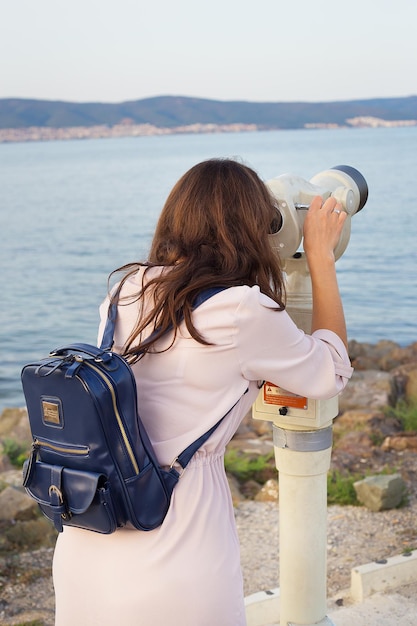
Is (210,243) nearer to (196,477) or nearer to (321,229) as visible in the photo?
(321,229)

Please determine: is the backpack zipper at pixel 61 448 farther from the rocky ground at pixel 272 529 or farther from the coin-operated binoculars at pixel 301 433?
the rocky ground at pixel 272 529

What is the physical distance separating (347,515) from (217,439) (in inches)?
111

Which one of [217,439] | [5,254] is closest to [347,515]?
[217,439]

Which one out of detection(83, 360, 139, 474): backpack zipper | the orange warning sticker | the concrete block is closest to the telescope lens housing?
the orange warning sticker

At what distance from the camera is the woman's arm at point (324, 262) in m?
1.98

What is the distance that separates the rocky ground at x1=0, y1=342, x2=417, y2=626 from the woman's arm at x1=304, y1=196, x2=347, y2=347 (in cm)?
187

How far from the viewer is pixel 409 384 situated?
25.3 feet

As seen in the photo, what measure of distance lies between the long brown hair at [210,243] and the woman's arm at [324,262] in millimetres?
148

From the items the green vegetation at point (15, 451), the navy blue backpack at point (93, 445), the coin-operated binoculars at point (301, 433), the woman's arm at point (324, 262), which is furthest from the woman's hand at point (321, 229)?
the green vegetation at point (15, 451)

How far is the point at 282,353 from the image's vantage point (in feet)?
5.80

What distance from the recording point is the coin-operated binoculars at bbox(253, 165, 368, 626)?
2367 mm

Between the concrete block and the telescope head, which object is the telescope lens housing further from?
the concrete block

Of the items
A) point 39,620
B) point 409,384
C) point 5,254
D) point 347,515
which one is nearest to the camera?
point 39,620

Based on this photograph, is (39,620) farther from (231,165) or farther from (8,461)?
(8,461)
